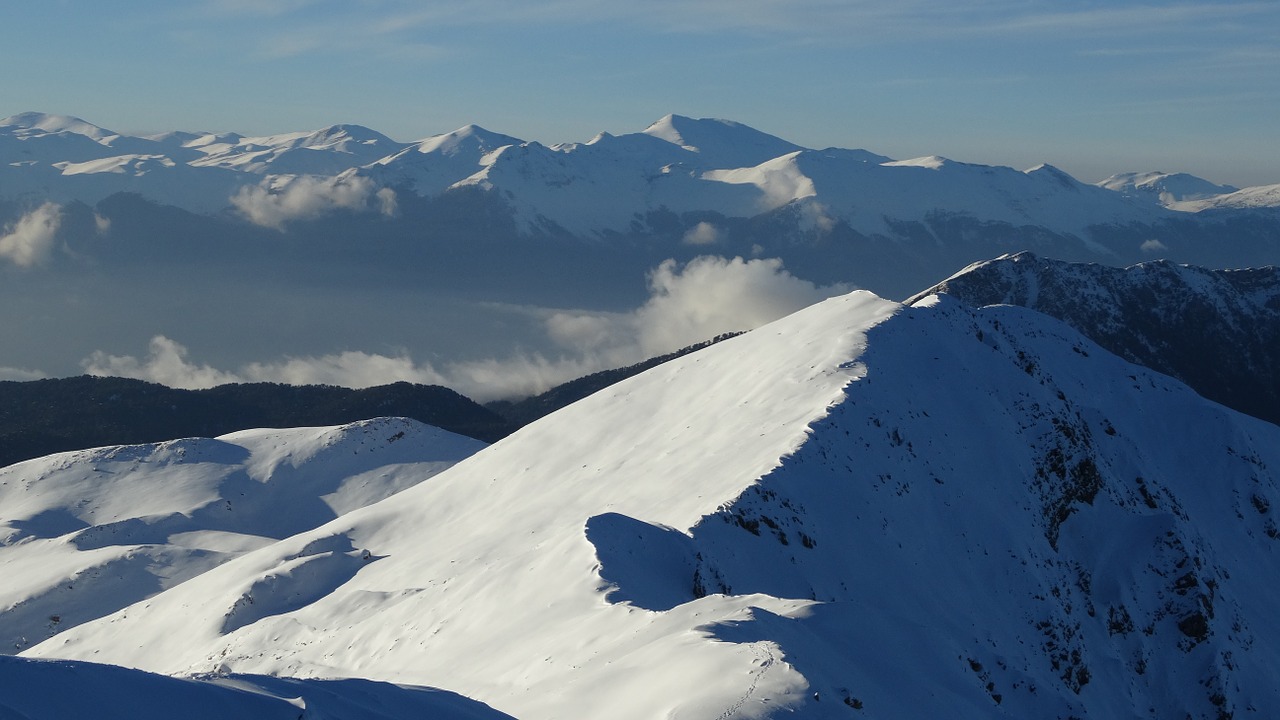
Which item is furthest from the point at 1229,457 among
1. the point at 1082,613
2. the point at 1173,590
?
the point at 1082,613

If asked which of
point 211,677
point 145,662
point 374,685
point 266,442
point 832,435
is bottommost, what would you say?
point 266,442

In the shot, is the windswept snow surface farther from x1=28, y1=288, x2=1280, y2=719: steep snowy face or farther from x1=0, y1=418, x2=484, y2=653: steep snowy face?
x1=0, y1=418, x2=484, y2=653: steep snowy face

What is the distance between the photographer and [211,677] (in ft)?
64.0

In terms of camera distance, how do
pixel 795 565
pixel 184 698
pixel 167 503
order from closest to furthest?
pixel 184 698 → pixel 795 565 → pixel 167 503

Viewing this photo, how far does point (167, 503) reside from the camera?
4225 inches

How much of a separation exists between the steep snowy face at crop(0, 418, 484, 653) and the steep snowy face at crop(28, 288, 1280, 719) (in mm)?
13671

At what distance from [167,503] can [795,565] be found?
3125 inches

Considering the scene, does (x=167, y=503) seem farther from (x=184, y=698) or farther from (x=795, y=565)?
(x=184, y=698)

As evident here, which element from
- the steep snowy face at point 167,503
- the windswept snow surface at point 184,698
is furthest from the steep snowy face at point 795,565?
the steep snowy face at point 167,503

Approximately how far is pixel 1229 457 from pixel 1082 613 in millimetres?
48273

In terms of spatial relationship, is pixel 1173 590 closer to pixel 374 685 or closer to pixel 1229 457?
pixel 1229 457

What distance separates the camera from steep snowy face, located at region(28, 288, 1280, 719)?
3294 centimetres

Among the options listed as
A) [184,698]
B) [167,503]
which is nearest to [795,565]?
[184,698]

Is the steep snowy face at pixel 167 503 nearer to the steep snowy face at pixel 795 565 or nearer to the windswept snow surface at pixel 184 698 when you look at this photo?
the steep snowy face at pixel 795 565
